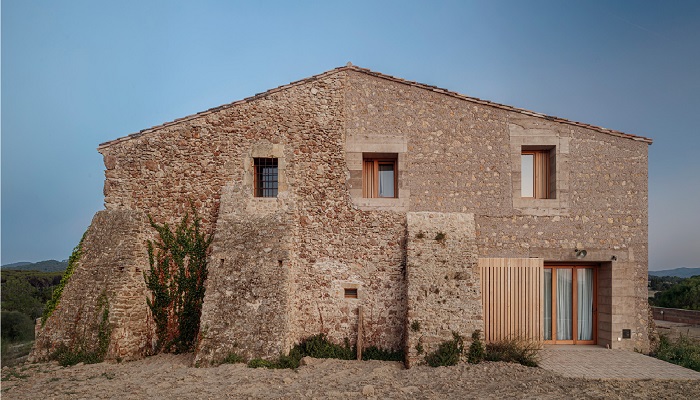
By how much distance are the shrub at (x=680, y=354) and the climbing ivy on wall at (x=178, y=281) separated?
10.4 metres

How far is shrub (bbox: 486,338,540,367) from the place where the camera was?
753cm

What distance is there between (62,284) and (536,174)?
11650 millimetres

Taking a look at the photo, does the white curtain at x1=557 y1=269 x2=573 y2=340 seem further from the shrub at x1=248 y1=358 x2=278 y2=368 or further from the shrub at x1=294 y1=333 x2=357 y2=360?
the shrub at x1=248 y1=358 x2=278 y2=368

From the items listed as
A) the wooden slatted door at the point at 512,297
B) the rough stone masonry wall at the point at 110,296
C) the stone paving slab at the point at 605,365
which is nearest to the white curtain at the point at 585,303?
the stone paving slab at the point at 605,365

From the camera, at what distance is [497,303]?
28.8 feet

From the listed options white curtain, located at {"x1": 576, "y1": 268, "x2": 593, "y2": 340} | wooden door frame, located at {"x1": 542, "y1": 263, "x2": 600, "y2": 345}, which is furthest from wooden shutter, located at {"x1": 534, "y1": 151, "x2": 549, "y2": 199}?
white curtain, located at {"x1": 576, "y1": 268, "x2": 593, "y2": 340}

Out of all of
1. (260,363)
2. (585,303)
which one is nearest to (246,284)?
(260,363)

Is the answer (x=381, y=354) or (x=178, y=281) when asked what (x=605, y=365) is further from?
(x=178, y=281)

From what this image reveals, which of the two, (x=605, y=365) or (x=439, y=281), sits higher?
(x=439, y=281)

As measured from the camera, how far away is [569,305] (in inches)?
364

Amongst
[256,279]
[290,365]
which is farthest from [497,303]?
[256,279]

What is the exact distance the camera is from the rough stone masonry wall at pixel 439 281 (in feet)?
24.9

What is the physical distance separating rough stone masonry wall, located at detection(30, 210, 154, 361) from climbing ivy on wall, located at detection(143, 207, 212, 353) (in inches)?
9.1

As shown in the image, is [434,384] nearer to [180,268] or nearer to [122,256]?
[180,268]
